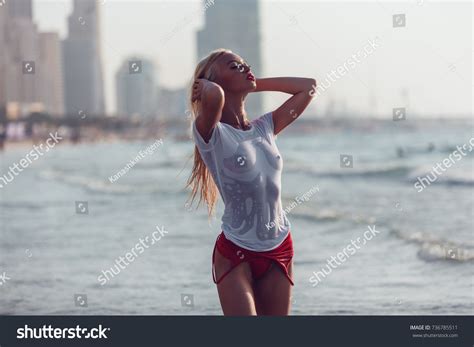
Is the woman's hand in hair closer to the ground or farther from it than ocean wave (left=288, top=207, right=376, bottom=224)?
farther from it

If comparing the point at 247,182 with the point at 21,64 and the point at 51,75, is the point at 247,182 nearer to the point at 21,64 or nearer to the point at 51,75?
the point at 21,64

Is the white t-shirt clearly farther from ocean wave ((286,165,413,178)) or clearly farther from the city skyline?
ocean wave ((286,165,413,178))

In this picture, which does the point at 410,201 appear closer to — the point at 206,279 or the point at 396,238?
the point at 396,238

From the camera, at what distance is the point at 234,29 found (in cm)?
3588

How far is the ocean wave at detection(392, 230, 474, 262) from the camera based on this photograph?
8.16 meters

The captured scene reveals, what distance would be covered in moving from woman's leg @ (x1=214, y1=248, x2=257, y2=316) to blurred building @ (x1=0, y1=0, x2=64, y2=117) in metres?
21.5

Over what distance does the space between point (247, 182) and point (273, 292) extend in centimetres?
40

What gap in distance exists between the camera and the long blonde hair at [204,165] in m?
2.84
